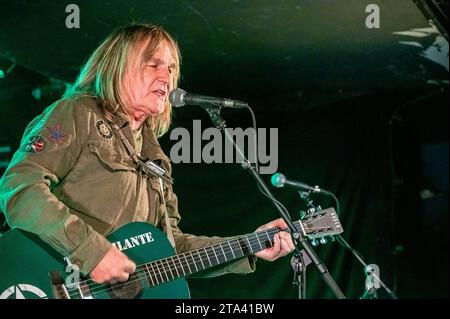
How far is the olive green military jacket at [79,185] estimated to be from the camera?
2484 mm

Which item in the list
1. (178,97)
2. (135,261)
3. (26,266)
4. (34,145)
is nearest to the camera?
(26,266)

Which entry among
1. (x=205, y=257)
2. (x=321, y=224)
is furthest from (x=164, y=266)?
(x=321, y=224)

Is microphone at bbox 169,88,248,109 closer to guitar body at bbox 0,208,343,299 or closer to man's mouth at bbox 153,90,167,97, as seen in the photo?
man's mouth at bbox 153,90,167,97

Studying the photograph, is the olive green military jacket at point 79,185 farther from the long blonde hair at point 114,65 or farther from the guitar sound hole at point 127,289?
the guitar sound hole at point 127,289

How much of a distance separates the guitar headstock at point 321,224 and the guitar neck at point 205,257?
6.4 inches

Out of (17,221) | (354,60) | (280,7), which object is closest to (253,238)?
(17,221)

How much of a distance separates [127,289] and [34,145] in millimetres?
690

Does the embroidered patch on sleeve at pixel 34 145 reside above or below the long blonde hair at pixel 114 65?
below

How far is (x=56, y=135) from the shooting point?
2633 mm

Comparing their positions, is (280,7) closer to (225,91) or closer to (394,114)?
(225,91)

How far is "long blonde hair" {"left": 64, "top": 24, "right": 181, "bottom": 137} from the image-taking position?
2.96 meters

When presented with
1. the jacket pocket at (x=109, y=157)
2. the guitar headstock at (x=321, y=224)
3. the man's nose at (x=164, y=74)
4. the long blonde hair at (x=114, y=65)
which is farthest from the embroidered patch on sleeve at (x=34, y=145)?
the guitar headstock at (x=321, y=224)

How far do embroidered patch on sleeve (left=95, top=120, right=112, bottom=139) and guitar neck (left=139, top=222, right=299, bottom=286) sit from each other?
59cm

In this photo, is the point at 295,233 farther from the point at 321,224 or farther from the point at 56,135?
the point at 56,135
